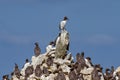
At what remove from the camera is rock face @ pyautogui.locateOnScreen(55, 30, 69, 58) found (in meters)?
72.0

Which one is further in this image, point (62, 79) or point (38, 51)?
point (38, 51)

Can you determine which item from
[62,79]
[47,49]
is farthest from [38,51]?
[62,79]

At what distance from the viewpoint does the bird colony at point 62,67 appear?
7181 cm

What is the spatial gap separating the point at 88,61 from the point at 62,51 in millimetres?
2667

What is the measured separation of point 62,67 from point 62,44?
1.81 meters

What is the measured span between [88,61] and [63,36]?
360 centimetres

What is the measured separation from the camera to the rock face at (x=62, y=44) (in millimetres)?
72012

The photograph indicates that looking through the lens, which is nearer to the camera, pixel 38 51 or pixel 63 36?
pixel 63 36

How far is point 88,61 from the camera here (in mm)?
74750

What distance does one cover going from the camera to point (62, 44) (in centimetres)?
7256

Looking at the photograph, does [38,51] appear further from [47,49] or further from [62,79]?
[62,79]

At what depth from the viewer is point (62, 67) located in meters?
73.4

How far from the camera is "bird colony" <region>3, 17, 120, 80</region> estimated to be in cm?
7181

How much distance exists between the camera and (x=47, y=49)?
75.2 m
